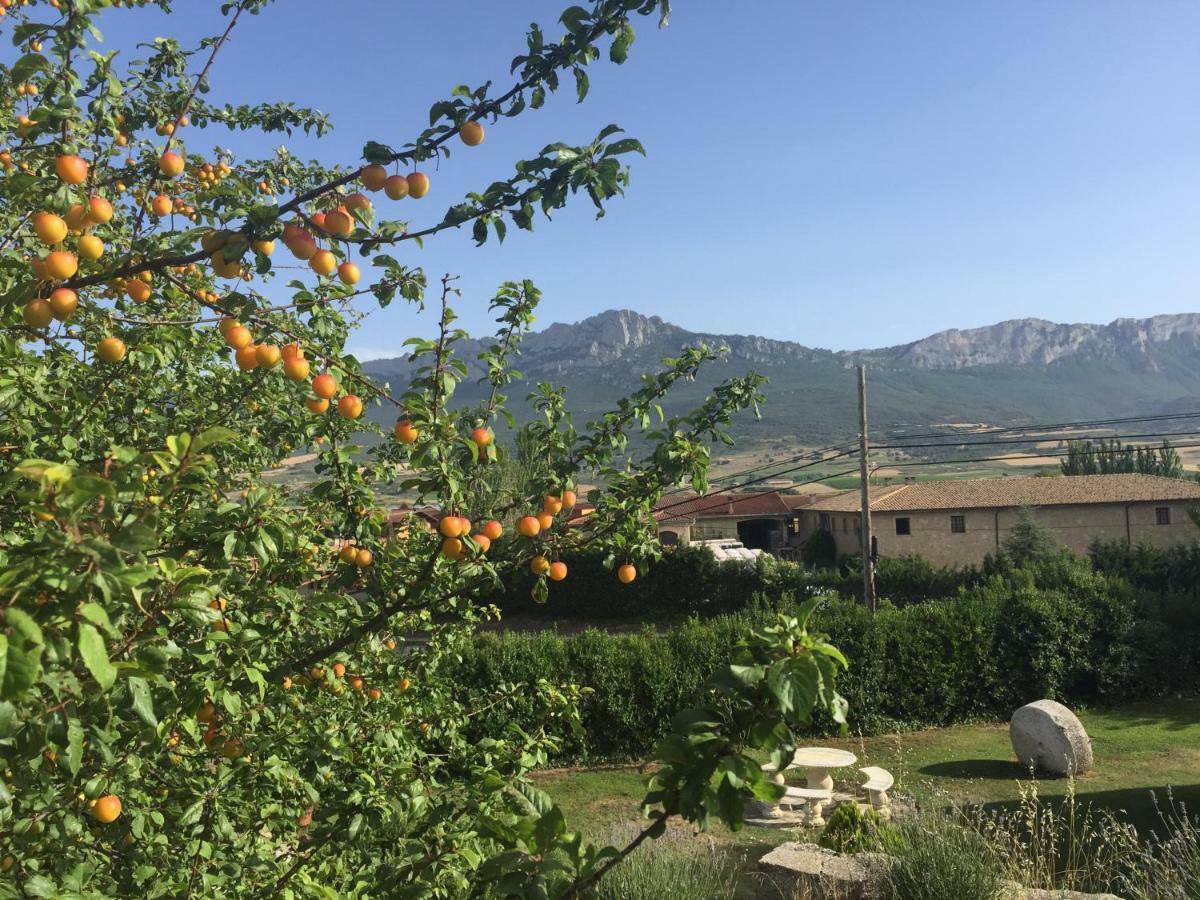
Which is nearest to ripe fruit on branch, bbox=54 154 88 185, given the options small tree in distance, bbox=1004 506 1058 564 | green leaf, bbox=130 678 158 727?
green leaf, bbox=130 678 158 727

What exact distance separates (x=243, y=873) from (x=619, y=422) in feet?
7.39

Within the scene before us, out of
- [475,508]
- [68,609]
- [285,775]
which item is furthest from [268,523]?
[475,508]

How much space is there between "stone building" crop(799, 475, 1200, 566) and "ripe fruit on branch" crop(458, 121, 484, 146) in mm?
36627

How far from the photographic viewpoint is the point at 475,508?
3498 mm

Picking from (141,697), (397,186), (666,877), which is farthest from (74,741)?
(666,877)

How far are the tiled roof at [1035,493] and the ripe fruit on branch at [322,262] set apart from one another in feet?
127

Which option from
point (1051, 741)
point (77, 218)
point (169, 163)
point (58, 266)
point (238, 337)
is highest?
point (169, 163)

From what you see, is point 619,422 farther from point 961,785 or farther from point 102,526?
point 961,785

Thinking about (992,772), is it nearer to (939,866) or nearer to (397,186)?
(939,866)

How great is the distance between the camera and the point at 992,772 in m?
11.7

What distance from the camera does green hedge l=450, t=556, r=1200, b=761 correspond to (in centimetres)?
1336

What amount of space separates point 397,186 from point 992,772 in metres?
12.6

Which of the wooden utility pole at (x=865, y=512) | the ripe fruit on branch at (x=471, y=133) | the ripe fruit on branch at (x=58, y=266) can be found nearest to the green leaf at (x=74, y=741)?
the ripe fruit on branch at (x=58, y=266)

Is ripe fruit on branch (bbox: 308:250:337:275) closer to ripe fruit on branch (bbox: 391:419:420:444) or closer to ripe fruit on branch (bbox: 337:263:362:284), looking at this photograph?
ripe fruit on branch (bbox: 337:263:362:284)
